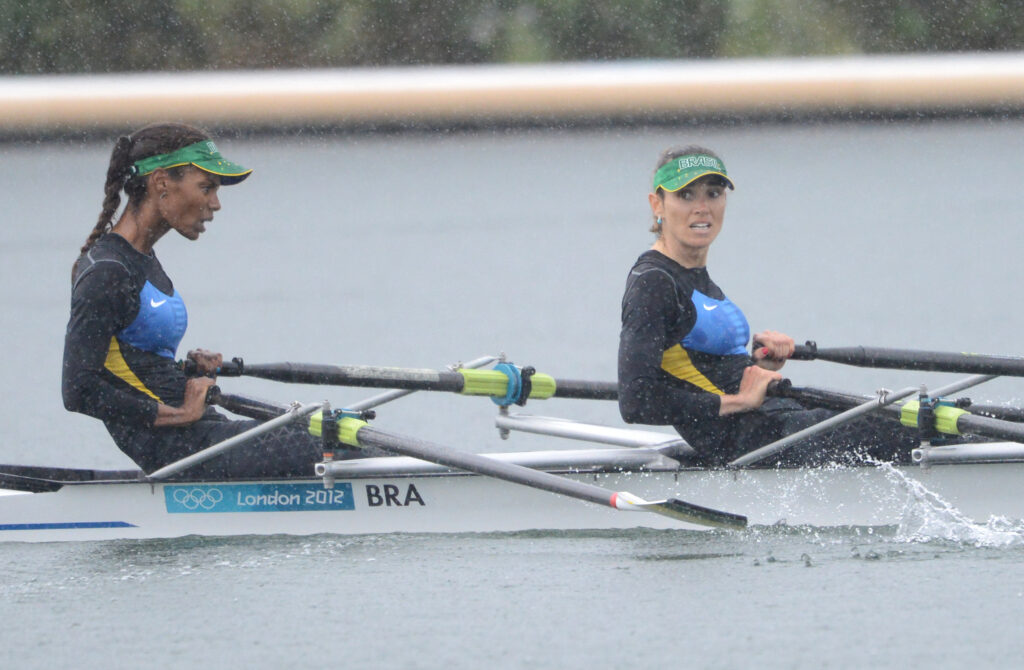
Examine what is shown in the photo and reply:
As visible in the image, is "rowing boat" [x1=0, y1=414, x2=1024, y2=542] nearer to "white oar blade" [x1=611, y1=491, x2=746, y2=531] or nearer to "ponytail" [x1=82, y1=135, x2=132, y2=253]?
"white oar blade" [x1=611, y1=491, x2=746, y2=531]

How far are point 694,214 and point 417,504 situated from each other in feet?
4.05

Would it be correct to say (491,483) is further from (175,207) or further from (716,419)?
(175,207)

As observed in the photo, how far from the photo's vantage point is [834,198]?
60.0ft

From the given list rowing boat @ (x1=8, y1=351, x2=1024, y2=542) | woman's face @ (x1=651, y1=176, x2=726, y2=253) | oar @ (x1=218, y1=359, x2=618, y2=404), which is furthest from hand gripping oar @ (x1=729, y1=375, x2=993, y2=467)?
oar @ (x1=218, y1=359, x2=618, y2=404)

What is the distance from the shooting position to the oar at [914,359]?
463 cm

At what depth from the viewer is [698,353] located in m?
4.52

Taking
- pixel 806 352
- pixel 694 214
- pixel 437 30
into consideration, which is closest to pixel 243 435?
pixel 694 214

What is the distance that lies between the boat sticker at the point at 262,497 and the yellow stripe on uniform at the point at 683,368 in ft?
3.50

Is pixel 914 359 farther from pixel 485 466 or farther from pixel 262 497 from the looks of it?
pixel 262 497

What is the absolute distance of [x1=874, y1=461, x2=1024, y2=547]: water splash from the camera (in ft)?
14.8

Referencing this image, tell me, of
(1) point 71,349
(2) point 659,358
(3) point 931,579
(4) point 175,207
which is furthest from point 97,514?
(3) point 931,579

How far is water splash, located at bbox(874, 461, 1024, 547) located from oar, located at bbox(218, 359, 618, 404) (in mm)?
1168

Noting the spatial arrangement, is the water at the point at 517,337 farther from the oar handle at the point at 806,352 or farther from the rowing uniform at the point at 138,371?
the oar handle at the point at 806,352

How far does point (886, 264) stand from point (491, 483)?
9979 millimetres
